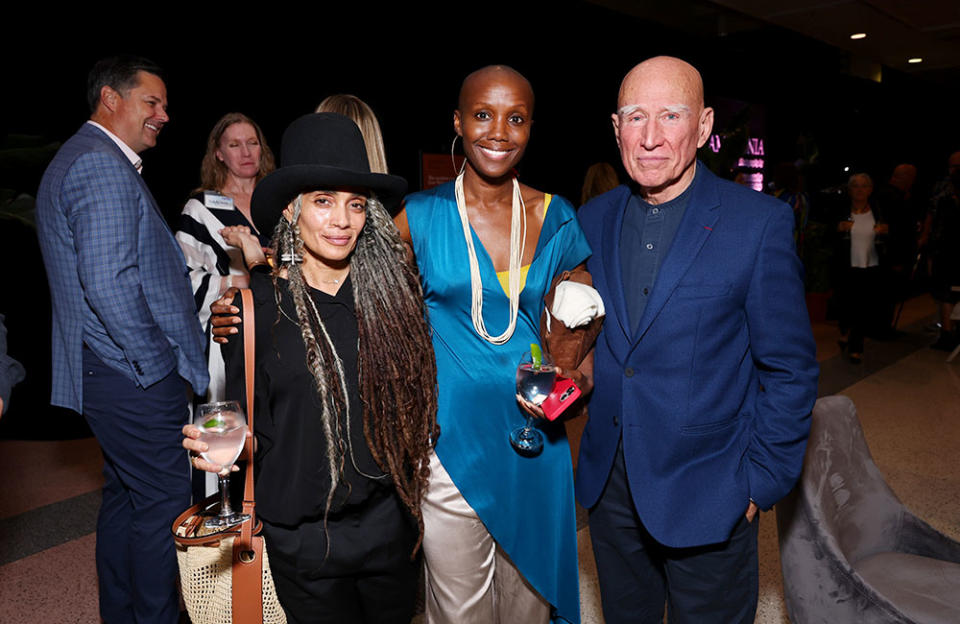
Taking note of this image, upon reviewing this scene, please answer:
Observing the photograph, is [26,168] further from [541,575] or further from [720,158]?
[720,158]

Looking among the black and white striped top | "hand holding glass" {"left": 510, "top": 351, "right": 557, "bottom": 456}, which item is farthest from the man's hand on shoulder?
the black and white striped top

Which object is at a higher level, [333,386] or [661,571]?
[333,386]

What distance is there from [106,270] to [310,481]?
1185 millimetres

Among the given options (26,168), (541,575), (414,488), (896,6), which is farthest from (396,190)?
(896,6)

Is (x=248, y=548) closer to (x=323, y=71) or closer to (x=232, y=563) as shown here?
(x=232, y=563)

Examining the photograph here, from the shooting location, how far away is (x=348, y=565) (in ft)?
4.99

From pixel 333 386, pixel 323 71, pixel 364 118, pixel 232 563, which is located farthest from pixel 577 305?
pixel 323 71

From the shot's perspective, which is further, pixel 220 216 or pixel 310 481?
pixel 220 216

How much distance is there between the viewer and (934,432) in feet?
14.9

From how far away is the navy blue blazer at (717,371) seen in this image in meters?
1.51

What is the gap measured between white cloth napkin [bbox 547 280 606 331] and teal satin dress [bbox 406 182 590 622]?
7.7 inches

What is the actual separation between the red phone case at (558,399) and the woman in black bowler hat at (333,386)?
1.03 feet

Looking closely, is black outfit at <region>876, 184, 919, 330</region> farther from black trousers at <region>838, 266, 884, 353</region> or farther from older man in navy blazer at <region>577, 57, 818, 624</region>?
older man in navy blazer at <region>577, 57, 818, 624</region>

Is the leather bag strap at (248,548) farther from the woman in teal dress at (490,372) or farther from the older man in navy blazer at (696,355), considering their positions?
the older man in navy blazer at (696,355)
